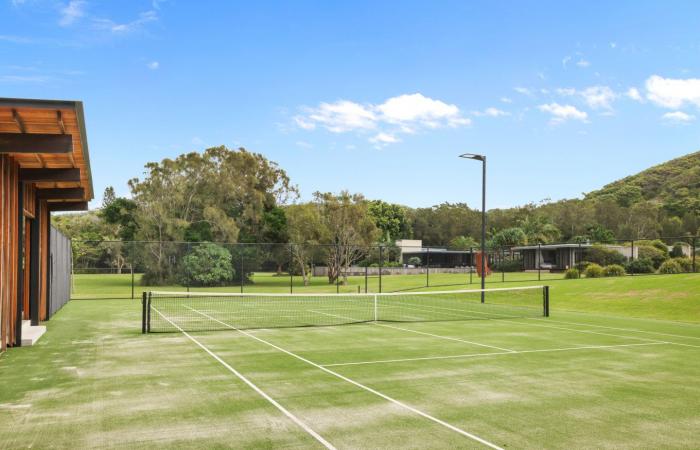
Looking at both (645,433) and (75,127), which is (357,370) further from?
(75,127)

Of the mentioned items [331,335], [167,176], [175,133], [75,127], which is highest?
[175,133]

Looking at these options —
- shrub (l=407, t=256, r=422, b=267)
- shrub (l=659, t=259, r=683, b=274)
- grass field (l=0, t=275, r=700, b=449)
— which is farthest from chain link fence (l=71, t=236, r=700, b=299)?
grass field (l=0, t=275, r=700, b=449)

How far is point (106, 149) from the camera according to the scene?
50.1 metres

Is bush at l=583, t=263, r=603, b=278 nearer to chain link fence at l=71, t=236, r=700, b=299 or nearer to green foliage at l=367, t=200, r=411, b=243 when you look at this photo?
chain link fence at l=71, t=236, r=700, b=299

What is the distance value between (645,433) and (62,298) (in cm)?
2442

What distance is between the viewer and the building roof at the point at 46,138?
9.02 metres

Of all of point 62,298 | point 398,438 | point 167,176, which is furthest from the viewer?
point 167,176

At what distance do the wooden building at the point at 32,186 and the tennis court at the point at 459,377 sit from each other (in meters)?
3.37

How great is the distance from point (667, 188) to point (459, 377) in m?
105

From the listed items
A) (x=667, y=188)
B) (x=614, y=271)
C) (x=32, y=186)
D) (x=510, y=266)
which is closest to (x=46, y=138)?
(x=32, y=186)

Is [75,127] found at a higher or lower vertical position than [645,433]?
higher

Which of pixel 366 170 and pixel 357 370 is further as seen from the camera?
pixel 366 170

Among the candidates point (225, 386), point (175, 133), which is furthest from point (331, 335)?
point (175, 133)

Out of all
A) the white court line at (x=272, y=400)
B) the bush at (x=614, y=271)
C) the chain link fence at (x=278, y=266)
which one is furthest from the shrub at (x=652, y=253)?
the white court line at (x=272, y=400)
